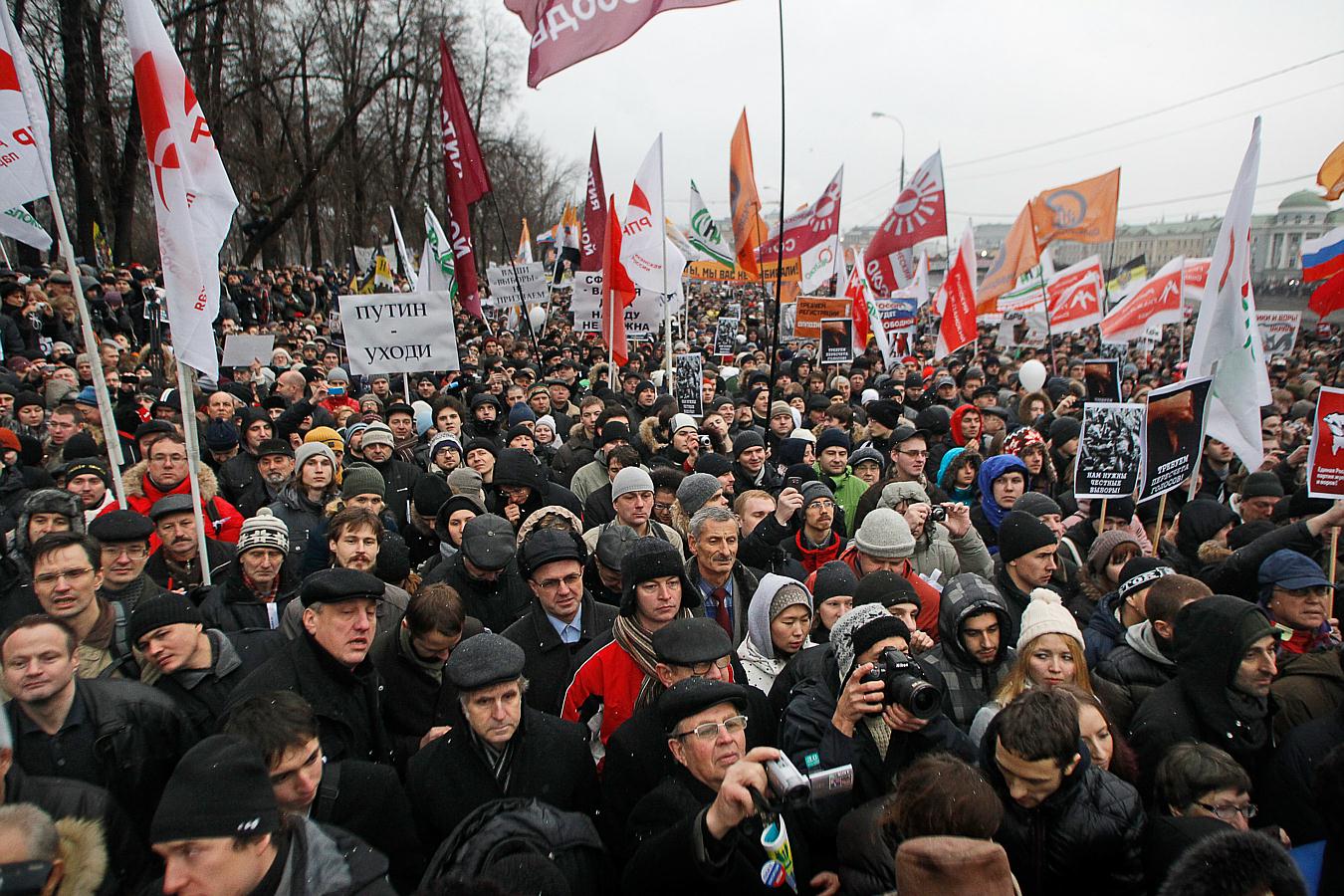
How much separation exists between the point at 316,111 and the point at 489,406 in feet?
105

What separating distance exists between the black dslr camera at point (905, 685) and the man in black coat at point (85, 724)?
2297 millimetres

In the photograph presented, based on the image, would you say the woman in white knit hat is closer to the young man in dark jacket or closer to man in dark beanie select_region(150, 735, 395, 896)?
the young man in dark jacket

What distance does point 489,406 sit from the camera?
888 cm

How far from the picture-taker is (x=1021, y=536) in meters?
4.27

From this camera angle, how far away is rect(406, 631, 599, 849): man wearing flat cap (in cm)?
268

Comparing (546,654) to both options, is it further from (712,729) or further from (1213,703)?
(1213,703)

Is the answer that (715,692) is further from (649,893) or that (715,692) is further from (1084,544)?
(1084,544)

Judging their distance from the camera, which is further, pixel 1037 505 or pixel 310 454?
pixel 310 454

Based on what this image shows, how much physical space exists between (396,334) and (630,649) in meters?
6.15

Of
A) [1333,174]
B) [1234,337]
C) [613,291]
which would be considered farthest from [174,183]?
[1333,174]

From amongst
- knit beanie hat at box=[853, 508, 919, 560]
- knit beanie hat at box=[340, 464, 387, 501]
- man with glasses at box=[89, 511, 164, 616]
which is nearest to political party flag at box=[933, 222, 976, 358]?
knit beanie hat at box=[853, 508, 919, 560]

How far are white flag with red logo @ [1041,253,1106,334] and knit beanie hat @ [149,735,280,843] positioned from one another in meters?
13.9

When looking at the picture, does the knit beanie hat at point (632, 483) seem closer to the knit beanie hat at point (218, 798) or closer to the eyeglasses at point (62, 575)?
the eyeglasses at point (62, 575)

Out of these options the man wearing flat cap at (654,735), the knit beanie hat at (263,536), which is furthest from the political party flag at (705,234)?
the man wearing flat cap at (654,735)
